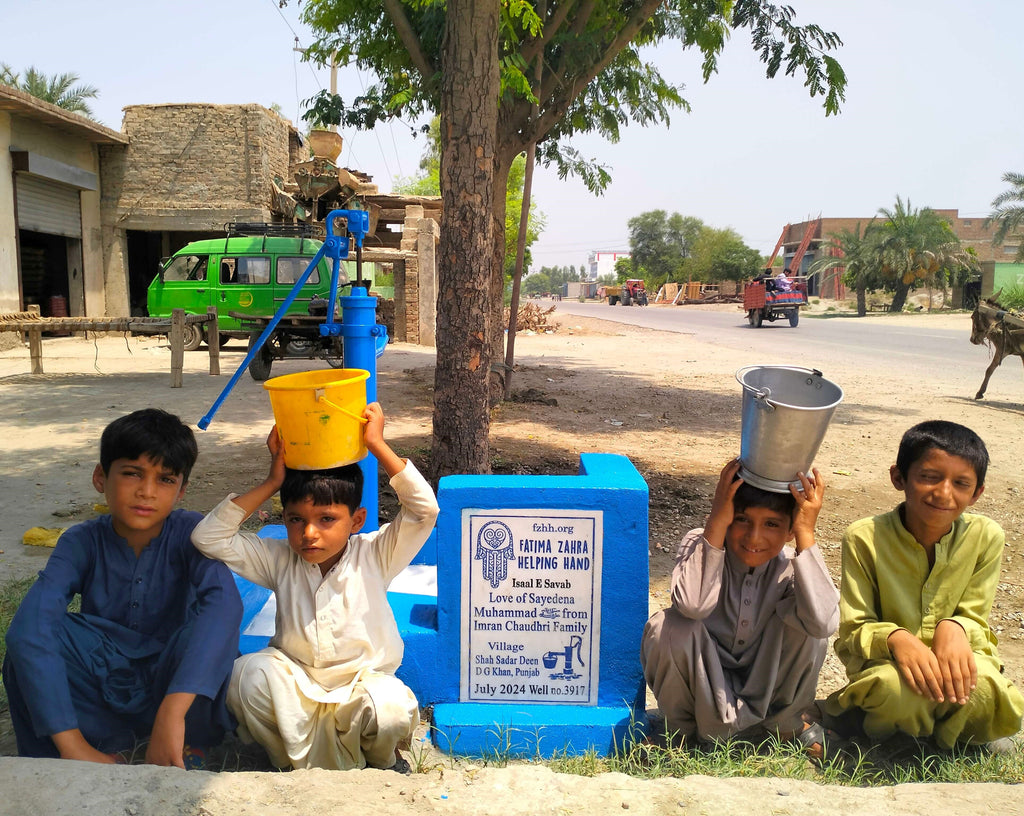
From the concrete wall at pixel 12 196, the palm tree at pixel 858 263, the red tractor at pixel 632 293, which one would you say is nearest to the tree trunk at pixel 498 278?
the concrete wall at pixel 12 196

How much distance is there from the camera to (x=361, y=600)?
246 centimetres

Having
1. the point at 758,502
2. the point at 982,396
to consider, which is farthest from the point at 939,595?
the point at 982,396

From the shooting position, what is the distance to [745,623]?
2576 mm

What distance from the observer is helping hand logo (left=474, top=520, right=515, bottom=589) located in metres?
2.72

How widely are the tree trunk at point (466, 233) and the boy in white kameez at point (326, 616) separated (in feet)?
7.91

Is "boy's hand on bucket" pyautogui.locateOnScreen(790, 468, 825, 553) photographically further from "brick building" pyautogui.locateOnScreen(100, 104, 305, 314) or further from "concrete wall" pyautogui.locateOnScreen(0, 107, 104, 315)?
"brick building" pyautogui.locateOnScreen(100, 104, 305, 314)

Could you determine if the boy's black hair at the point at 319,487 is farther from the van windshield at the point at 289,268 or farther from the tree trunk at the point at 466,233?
the van windshield at the point at 289,268

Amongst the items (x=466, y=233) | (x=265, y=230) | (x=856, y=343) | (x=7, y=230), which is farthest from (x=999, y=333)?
(x=7, y=230)

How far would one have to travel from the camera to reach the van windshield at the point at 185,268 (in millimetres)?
13398

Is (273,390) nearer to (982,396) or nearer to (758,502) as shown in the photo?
(758,502)

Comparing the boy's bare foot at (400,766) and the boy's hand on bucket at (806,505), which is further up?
the boy's hand on bucket at (806,505)

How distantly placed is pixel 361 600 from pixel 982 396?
9.87 metres

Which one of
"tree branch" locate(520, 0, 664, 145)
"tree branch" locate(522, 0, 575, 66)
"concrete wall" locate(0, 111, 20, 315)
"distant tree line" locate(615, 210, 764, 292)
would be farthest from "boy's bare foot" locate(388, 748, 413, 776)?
"distant tree line" locate(615, 210, 764, 292)

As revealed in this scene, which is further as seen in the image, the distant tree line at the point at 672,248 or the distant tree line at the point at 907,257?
the distant tree line at the point at 672,248
